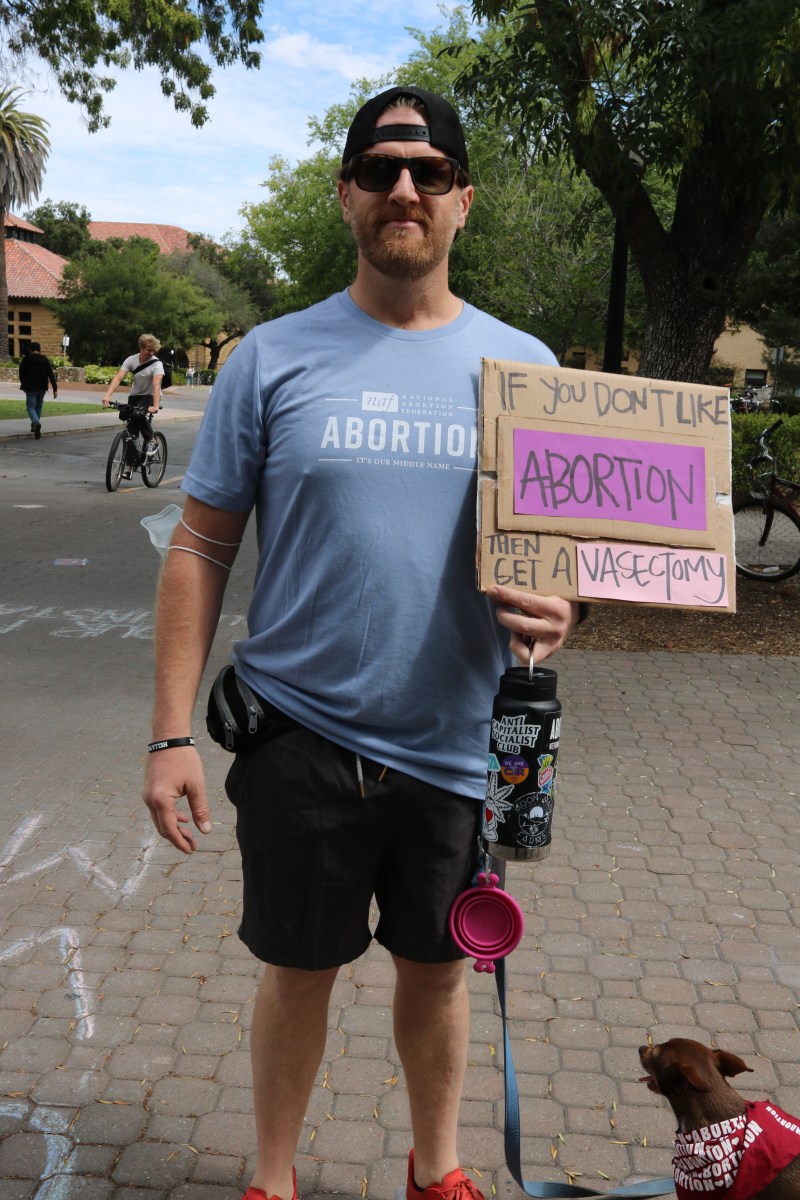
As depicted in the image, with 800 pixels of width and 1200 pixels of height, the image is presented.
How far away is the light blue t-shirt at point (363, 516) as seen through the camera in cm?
218

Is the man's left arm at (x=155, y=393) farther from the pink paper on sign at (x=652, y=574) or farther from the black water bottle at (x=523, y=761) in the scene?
the black water bottle at (x=523, y=761)

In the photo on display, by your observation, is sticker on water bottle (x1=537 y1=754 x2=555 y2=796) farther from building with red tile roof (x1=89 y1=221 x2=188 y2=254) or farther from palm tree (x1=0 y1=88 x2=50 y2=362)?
building with red tile roof (x1=89 y1=221 x2=188 y2=254)

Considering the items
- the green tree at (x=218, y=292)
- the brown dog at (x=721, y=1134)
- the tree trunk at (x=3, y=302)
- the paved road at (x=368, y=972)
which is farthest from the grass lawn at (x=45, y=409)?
the green tree at (x=218, y=292)

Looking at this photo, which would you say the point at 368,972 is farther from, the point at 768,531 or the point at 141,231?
the point at 141,231

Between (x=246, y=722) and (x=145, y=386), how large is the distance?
1366 centimetres

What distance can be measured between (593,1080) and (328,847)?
54.2 inches

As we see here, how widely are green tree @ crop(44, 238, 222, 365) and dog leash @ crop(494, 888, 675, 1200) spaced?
5835cm

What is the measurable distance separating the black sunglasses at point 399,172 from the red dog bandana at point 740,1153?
1881 millimetres

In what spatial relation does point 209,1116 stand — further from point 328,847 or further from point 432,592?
point 432,592

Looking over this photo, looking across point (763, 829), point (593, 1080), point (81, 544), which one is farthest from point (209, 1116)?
point (81, 544)

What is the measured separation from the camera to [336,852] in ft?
7.34

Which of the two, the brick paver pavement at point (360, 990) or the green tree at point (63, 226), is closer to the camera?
the brick paver pavement at point (360, 990)

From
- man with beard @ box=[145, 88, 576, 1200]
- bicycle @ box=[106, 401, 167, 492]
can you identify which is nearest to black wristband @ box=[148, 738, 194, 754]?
man with beard @ box=[145, 88, 576, 1200]

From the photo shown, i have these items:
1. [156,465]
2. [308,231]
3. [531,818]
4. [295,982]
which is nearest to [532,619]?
[531,818]
